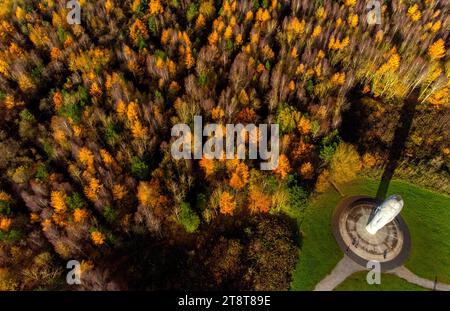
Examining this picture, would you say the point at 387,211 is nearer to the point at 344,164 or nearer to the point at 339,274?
the point at 339,274

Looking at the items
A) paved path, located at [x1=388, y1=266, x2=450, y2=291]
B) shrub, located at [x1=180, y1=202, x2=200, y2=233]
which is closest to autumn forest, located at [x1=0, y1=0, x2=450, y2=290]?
shrub, located at [x1=180, y1=202, x2=200, y2=233]

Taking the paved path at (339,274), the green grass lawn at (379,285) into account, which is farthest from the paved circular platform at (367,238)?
the green grass lawn at (379,285)

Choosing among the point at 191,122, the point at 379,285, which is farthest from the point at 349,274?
the point at 191,122

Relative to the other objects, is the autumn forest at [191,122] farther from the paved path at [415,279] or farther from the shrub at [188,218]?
the paved path at [415,279]

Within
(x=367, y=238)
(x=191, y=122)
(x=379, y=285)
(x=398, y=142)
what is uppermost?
(x=191, y=122)

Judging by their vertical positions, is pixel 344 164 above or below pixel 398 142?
above

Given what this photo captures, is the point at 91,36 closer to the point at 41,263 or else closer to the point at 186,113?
the point at 186,113
